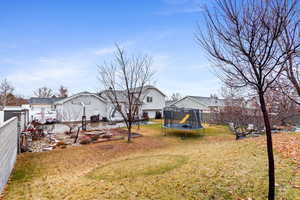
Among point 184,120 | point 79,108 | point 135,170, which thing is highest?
point 79,108

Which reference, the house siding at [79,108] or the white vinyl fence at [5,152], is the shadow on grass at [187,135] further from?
the house siding at [79,108]

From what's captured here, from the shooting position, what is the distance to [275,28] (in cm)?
226

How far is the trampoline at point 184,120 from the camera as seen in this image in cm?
1309

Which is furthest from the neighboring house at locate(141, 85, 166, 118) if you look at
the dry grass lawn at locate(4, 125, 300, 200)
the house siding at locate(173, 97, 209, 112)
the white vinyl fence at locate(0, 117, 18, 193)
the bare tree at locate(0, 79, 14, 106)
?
the bare tree at locate(0, 79, 14, 106)

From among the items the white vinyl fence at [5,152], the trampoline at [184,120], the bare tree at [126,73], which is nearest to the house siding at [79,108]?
the bare tree at [126,73]

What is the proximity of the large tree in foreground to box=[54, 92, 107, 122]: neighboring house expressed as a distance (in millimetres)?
18534

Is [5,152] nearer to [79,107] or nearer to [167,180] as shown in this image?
[167,180]

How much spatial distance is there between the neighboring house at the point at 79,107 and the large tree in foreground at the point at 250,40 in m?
18.5

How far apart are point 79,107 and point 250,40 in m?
21.3

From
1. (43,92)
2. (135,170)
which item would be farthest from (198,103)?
(43,92)

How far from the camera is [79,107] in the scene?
68.3 ft

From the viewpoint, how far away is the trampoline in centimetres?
1309

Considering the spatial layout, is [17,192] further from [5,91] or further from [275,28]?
[5,91]

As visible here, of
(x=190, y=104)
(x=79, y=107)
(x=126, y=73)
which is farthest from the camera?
(x=190, y=104)
